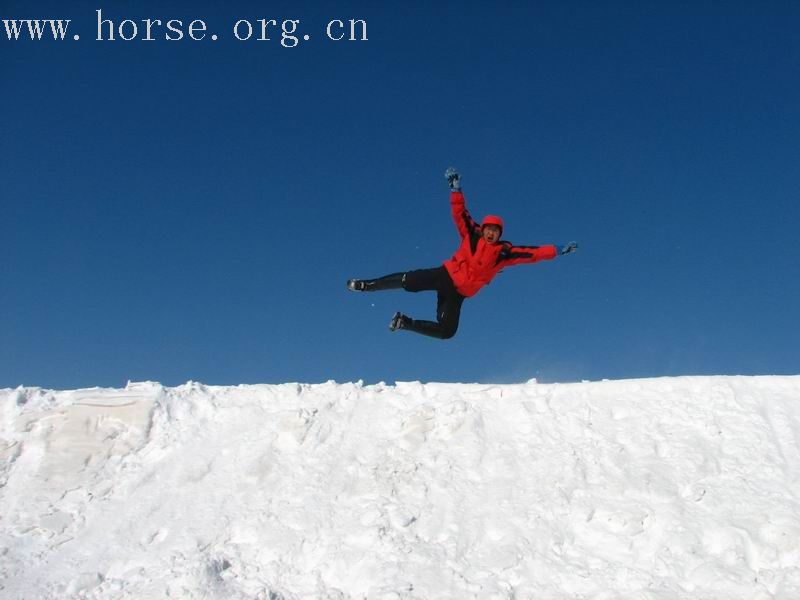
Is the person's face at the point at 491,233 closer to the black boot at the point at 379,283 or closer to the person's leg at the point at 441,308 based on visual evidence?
the person's leg at the point at 441,308

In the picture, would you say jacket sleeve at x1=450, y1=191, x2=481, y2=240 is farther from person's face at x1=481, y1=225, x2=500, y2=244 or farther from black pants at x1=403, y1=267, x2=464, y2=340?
black pants at x1=403, y1=267, x2=464, y2=340

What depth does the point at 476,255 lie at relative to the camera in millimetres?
8664

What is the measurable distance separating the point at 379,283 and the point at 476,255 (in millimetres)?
1330

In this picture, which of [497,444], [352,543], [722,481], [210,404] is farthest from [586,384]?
[210,404]

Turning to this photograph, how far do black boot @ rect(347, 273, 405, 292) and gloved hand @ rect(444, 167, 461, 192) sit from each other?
1404 mm

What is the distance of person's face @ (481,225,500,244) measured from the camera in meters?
8.52

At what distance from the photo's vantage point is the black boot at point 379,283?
9164 mm

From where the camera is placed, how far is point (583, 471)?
918cm

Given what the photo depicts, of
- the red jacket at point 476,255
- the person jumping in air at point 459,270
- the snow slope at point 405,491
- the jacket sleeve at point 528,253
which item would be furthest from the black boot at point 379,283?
the snow slope at point 405,491

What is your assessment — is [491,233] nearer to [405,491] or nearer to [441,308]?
[441,308]

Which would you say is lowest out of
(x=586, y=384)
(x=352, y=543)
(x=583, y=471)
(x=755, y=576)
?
(x=755, y=576)

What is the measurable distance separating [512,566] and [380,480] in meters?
2.34

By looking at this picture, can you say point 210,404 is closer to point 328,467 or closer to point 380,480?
point 328,467

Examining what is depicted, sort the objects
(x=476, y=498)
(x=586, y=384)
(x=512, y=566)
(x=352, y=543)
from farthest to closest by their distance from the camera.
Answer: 1. (x=586, y=384)
2. (x=476, y=498)
3. (x=352, y=543)
4. (x=512, y=566)
